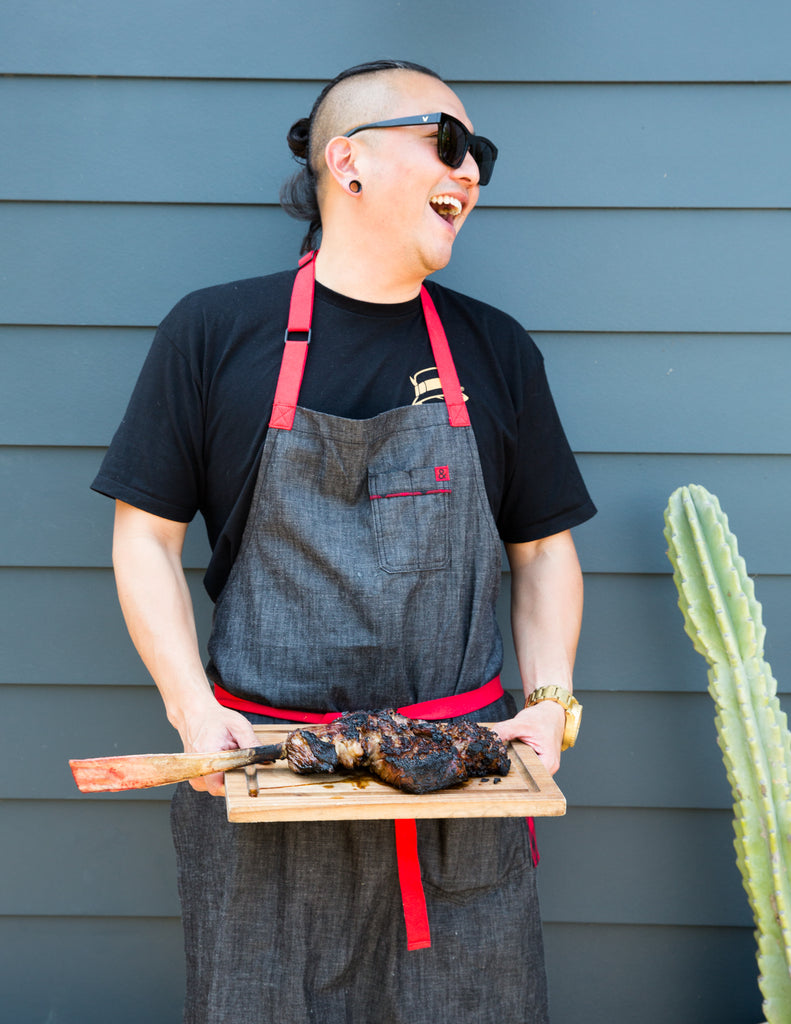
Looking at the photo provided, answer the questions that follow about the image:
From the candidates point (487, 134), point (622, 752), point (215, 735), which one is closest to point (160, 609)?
point (215, 735)

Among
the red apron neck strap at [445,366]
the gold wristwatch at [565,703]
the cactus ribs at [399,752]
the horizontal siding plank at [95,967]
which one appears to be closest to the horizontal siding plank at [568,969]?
the horizontal siding plank at [95,967]

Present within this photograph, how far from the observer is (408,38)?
208 centimetres

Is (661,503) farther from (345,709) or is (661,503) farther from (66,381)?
(66,381)

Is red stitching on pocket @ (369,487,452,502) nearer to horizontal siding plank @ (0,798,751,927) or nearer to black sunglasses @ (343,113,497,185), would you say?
black sunglasses @ (343,113,497,185)

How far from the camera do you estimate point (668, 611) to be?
2.21 meters

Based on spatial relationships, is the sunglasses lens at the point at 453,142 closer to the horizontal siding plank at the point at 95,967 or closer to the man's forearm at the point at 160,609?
the man's forearm at the point at 160,609

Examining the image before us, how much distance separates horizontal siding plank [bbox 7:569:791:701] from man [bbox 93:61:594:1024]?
0.46 meters

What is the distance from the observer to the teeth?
1705mm

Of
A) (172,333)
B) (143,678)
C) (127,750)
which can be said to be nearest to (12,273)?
(172,333)

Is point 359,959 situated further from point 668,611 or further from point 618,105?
point 618,105

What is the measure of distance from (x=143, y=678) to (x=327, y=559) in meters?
0.79

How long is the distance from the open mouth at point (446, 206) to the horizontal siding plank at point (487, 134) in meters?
0.42

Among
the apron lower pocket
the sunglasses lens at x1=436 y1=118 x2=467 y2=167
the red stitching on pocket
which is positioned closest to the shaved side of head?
the sunglasses lens at x1=436 y1=118 x2=467 y2=167

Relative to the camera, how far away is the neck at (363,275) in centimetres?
173
